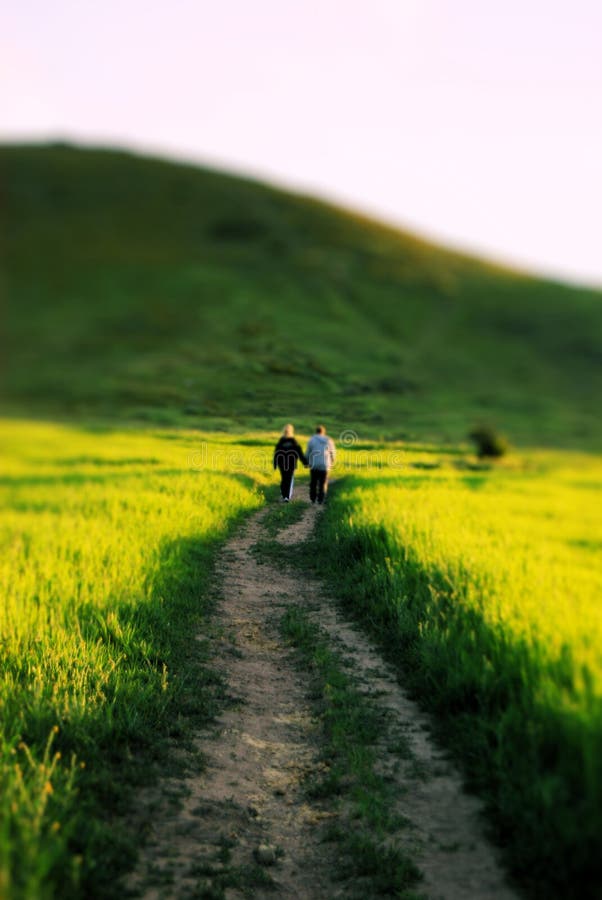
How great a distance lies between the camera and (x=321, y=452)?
11.4 m

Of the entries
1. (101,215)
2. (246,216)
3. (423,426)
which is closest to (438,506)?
(423,426)

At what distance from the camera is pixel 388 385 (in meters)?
12.5

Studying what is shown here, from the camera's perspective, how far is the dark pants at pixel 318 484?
1186 centimetres

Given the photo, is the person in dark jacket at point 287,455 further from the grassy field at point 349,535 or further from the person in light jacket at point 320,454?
the grassy field at point 349,535

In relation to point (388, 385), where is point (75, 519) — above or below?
below

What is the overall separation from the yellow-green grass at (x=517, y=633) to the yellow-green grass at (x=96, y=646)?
2.11 m

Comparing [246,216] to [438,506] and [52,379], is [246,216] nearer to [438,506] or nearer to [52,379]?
[52,379]

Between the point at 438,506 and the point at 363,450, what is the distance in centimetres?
219

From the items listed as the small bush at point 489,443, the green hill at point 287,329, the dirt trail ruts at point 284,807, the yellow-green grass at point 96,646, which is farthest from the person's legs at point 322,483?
the dirt trail ruts at point 284,807

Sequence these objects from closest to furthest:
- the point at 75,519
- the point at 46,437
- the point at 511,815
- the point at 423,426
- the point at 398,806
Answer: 1. the point at 511,815
2. the point at 398,806
3. the point at 423,426
4. the point at 75,519
5. the point at 46,437

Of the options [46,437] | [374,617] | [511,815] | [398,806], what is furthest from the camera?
[46,437]

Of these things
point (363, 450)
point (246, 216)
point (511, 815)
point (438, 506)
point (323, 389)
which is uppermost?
point (246, 216)

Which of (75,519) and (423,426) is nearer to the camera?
(423,426)

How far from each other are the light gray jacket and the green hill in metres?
0.38
